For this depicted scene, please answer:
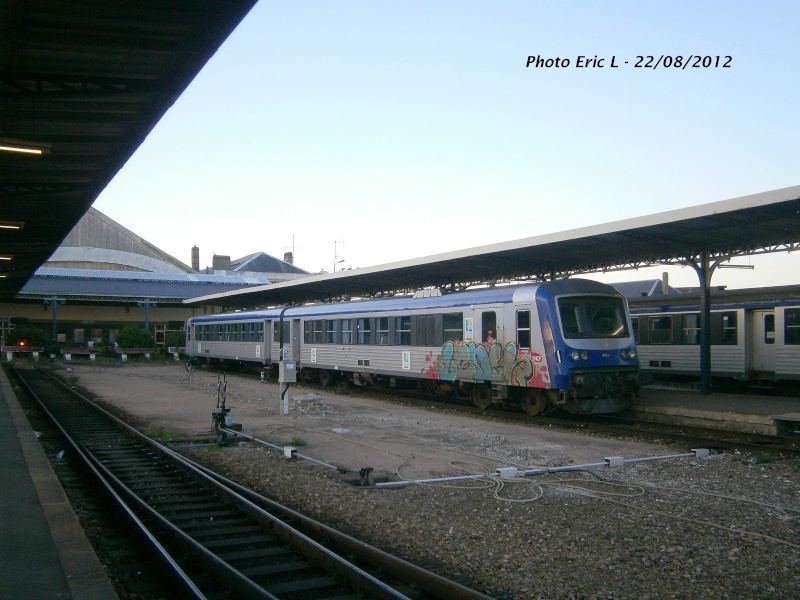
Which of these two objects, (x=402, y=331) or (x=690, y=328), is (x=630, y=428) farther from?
(x=690, y=328)

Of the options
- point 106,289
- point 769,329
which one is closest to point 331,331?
point 769,329

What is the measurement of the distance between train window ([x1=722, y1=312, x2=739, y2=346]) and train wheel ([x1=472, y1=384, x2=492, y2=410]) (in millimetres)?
8035

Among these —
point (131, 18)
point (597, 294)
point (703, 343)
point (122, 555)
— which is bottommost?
point (122, 555)

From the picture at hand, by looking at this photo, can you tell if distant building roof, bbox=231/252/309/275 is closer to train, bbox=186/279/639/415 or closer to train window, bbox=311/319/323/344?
train window, bbox=311/319/323/344

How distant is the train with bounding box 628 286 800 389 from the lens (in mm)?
18547

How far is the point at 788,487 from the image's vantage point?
8.55 metres

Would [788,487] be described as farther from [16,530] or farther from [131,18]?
[131,18]

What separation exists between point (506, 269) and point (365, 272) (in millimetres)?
4404

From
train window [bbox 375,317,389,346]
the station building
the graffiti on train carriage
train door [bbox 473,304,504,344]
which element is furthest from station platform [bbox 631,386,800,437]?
the station building

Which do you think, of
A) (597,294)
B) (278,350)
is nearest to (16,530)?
(597,294)

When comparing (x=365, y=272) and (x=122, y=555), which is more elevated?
(x=365, y=272)

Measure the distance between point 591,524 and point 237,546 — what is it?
330 centimetres

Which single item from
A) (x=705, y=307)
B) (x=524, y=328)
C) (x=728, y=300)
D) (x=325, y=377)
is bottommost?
(x=325, y=377)

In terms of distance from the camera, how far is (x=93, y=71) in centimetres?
841
